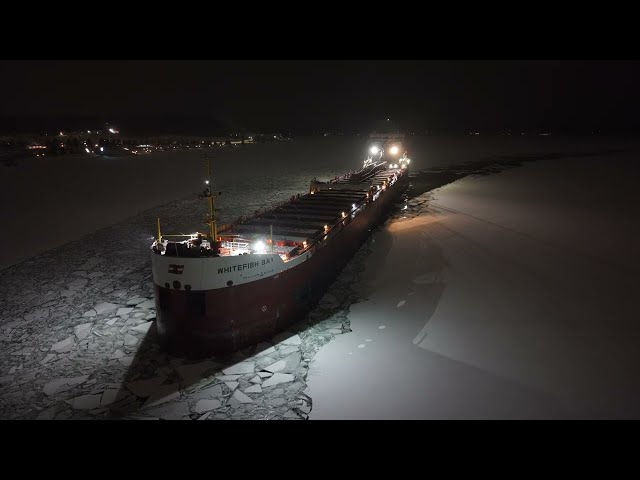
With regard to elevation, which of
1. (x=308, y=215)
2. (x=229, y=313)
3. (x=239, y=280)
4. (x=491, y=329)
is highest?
(x=308, y=215)

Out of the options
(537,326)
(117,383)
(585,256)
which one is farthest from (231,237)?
(585,256)

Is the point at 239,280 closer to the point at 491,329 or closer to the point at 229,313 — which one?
the point at 229,313

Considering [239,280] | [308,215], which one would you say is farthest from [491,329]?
[308,215]

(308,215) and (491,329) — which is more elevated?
(308,215)

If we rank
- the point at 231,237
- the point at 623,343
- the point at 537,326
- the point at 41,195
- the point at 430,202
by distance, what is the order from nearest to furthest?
the point at 623,343
the point at 537,326
the point at 231,237
the point at 430,202
the point at 41,195

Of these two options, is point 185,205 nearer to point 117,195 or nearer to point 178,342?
point 117,195

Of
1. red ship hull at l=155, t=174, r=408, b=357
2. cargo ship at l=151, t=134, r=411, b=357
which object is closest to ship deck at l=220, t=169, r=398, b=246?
cargo ship at l=151, t=134, r=411, b=357

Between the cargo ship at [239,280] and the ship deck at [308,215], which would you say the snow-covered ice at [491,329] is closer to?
the cargo ship at [239,280]

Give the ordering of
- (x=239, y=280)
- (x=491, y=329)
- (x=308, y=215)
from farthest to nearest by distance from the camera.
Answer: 1. (x=308, y=215)
2. (x=491, y=329)
3. (x=239, y=280)

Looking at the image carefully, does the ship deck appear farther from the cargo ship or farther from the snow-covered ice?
the snow-covered ice
